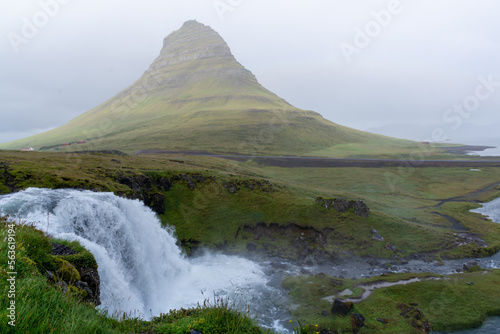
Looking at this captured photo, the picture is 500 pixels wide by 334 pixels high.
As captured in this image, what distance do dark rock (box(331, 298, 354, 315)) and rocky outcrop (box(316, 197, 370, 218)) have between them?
1180 inches

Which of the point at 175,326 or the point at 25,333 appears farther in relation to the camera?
the point at 175,326

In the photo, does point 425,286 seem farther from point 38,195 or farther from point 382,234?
point 38,195

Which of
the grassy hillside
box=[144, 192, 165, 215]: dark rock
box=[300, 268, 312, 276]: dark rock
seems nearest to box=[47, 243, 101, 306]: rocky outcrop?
the grassy hillside

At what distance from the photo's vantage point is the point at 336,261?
157 ft

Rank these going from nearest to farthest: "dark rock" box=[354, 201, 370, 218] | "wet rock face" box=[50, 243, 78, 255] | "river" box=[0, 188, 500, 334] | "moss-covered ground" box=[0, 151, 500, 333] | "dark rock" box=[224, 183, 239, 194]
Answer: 1. "wet rock face" box=[50, 243, 78, 255]
2. "river" box=[0, 188, 500, 334]
3. "moss-covered ground" box=[0, 151, 500, 333]
4. "dark rock" box=[354, 201, 370, 218]
5. "dark rock" box=[224, 183, 239, 194]

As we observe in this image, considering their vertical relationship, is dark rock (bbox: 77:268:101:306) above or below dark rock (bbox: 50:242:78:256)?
below

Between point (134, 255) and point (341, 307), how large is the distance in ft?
83.4

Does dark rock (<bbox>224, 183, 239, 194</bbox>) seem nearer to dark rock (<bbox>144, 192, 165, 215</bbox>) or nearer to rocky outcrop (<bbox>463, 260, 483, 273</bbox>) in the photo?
dark rock (<bbox>144, 192, 165, 215</bbox>)

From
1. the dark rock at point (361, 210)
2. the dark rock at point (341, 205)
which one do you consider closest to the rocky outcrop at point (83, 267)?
the dark rock at point (341, 205)

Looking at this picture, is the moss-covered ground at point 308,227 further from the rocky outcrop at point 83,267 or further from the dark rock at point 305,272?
the rocky outcrop at point 83,267

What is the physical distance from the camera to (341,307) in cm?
3077

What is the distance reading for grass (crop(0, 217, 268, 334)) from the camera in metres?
6.44

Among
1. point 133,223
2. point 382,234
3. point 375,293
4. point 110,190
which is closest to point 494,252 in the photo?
point 382,234

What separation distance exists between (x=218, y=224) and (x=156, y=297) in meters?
22.7
